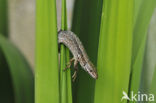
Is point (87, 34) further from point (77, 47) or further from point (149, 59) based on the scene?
point (149, 59)

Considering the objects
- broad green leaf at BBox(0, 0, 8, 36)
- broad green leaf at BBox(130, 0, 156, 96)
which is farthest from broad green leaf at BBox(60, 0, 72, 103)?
broad green leaf at BBox(0, 0, 8, 36)

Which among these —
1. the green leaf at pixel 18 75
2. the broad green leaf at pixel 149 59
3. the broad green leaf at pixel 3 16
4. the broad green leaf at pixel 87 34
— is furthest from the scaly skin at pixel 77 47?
the broad green leaf at pixel 3 16

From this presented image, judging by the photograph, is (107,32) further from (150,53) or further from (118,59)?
(150,53)

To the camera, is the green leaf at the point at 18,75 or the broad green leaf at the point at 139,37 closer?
the broad green leaf at the point at 139,37

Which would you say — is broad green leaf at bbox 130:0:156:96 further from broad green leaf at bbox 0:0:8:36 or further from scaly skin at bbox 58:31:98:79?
broad green leaf at bbox 0:0:8:36

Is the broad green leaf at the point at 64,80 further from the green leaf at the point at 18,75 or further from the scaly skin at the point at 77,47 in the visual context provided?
the green leaf at the point at 18,75
